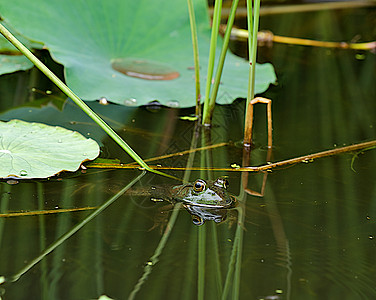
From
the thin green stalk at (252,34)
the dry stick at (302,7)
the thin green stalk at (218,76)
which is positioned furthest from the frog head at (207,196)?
the dry stick at (302,7)

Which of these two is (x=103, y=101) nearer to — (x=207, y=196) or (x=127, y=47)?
(x=127, y=47)

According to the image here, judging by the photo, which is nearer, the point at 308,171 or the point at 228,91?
the point at 308,171

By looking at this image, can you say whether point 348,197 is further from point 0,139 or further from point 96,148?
point 0,139

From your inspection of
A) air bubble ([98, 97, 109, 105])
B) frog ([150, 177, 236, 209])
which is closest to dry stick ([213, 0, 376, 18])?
air bubble ([98, 97, 109, 105])

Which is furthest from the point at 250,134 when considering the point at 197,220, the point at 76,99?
the point at 76,99

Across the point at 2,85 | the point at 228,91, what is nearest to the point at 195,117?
the point at 228,91

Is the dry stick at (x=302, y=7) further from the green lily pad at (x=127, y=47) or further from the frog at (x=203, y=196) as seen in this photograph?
the frog at (x=203, y=196)
